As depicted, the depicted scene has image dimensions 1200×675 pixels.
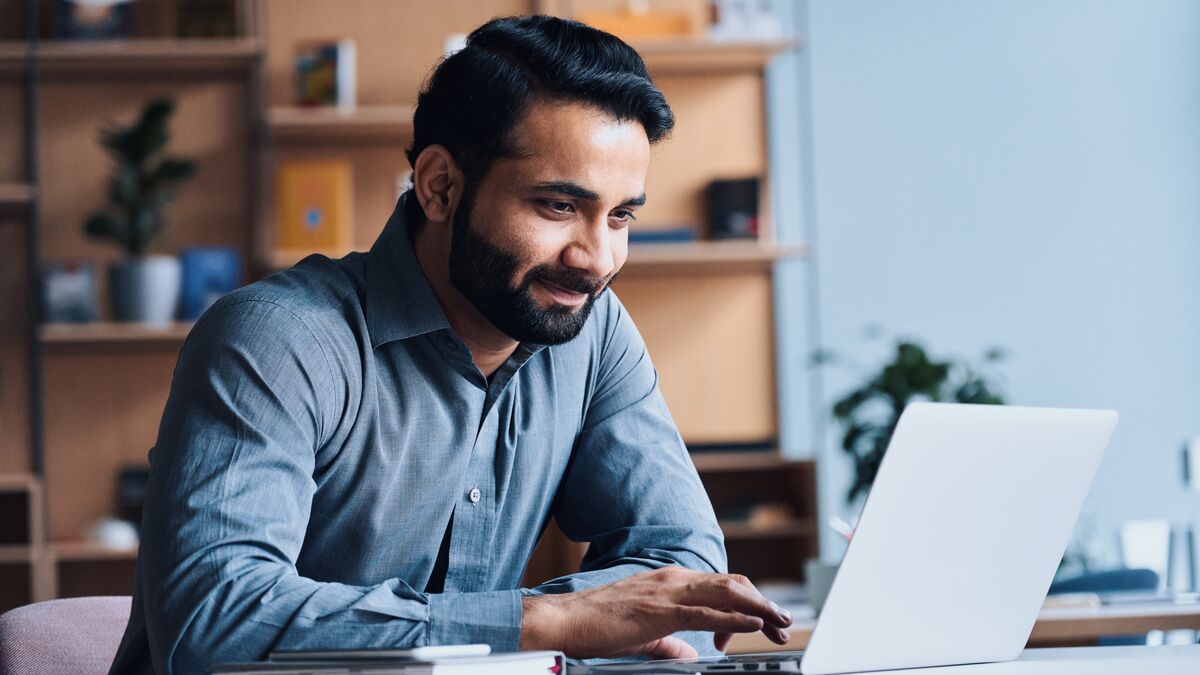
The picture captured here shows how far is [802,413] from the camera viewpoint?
4.36m

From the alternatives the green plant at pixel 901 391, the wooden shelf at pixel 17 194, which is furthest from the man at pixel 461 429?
the wooden shelf at pixel 17 194

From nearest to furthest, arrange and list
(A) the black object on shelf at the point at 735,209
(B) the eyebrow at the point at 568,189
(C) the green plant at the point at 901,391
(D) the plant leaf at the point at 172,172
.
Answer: (B) the eyebrow at the point at 568,189 → (C) the green plant at the point at 901,391 → (D) the plant leaf at the point at 172,172 → (A) the black object on shelf at the point at 735,209

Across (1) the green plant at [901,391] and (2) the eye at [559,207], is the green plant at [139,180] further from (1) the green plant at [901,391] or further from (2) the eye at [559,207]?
(2) the eye at [559,207]

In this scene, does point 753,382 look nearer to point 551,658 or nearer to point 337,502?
point 337,502

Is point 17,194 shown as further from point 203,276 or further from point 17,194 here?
point 203,276

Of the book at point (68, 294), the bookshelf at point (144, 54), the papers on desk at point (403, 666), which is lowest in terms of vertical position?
the papers on desk at point (403, 666)

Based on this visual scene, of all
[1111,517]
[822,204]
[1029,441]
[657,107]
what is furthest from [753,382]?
[1029,441]

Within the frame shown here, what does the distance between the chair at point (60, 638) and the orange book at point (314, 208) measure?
2511 millimetres

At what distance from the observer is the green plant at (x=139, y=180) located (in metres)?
3.82

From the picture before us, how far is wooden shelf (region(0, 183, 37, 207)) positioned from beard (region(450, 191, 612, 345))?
288 cm

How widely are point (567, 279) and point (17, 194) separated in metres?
3.00

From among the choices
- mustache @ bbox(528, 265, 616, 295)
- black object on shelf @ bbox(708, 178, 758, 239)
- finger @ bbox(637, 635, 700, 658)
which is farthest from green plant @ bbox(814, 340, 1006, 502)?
finger @ bbox(637, 635, 700, 658)

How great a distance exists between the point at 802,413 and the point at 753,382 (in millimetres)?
292

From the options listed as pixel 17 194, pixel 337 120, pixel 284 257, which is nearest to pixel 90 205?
pixel 17 194
